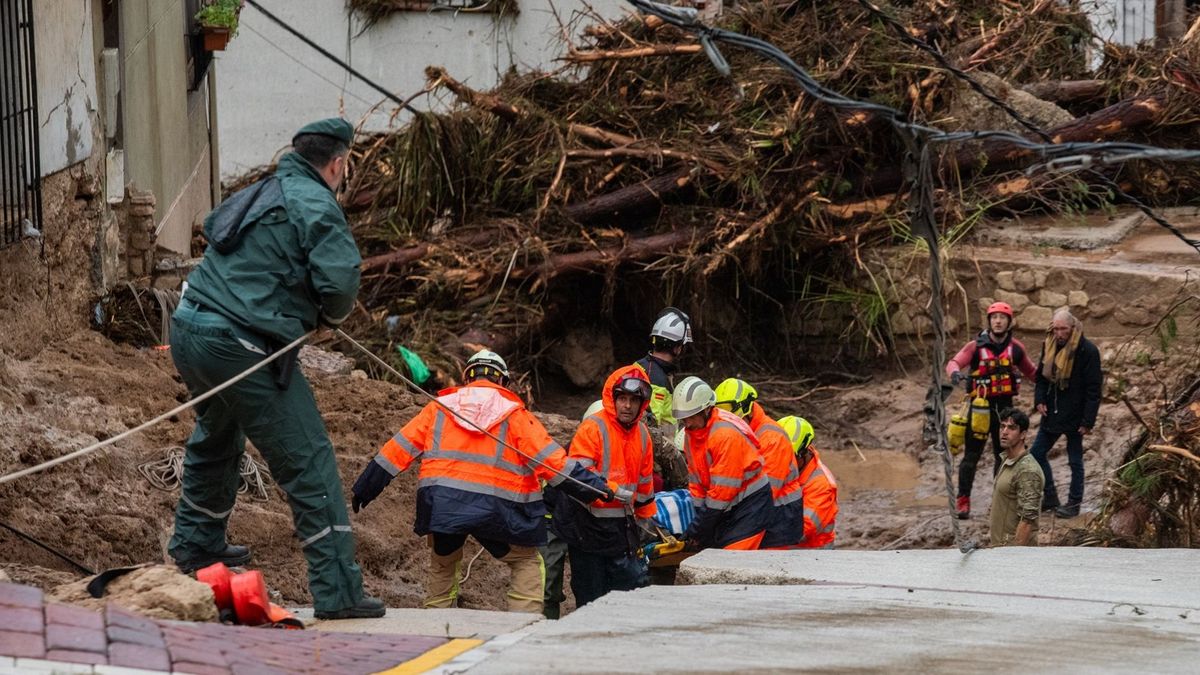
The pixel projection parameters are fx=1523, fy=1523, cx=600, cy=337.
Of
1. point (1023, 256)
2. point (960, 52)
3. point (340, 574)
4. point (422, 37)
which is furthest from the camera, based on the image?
point (422, 37)

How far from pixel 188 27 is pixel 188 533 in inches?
350

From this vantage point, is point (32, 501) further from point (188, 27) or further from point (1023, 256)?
point (1023, 256)

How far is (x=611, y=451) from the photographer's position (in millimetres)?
7336

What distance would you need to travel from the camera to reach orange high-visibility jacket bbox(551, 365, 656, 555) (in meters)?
7.32

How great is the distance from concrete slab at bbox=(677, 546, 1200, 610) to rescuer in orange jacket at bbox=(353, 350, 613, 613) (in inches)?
32.1

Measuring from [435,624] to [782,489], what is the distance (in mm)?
2673

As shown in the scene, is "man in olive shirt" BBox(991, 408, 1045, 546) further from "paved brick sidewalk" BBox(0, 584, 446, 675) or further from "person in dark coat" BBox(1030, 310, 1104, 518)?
"paved brick sidewalk" BBox(0, 584, 446, 675)

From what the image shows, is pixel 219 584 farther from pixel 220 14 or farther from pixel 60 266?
pixel 220 14

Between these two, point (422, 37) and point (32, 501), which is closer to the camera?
point (32, 501)

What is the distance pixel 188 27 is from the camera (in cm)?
1395

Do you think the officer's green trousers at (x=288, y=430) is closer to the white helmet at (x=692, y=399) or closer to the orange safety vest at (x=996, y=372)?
the white helmet at (x=692, y=399)

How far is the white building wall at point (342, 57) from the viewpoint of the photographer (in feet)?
60.9

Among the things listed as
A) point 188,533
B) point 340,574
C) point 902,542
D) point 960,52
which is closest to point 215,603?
point 340,574

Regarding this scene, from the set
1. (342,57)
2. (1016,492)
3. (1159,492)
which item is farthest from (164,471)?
(342,57)
